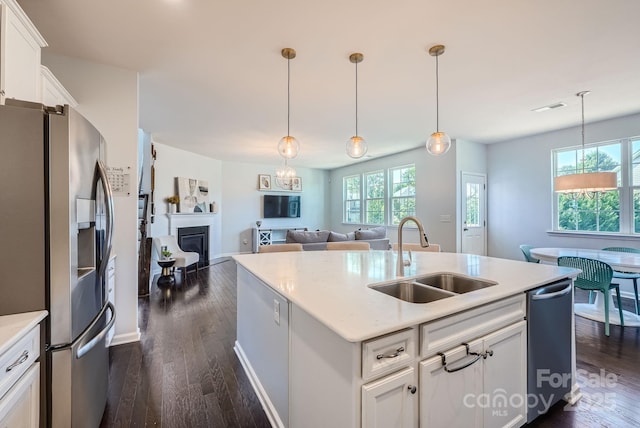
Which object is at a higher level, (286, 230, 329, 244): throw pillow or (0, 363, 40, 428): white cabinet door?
(286, 230, 329, 244): throw pillow

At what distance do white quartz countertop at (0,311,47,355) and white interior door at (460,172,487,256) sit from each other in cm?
582

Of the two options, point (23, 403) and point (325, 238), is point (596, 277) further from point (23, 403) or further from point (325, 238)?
point (23, 403)

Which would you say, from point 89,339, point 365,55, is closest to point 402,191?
point 365,55

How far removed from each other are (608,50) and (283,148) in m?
3.05

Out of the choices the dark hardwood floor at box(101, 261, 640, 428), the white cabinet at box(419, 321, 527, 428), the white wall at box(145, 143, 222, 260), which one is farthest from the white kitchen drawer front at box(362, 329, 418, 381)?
the white wall at box(145, 143, 222, 260)

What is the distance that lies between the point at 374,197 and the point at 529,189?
3417 mm

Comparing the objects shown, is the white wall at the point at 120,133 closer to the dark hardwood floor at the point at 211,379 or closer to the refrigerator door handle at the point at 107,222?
the dark hardwood floor at the point at 211,379

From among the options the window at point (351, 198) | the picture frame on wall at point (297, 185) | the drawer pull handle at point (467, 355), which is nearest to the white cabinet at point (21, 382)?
the drawer pull handle at point (467, 355)

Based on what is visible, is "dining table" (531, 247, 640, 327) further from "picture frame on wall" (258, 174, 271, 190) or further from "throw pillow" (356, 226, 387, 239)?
"picture frame on wall" (258, 174, 271, 190)

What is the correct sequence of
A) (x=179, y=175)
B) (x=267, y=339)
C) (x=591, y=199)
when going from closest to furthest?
(x=267, y=339), (x=591, y=199), (x=179, y=175)

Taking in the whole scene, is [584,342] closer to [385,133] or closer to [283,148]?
[283,148]

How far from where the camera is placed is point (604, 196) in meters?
4.20

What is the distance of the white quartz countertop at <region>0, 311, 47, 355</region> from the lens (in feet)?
3.06

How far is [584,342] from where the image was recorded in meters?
2.64
